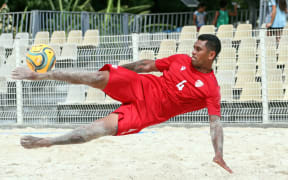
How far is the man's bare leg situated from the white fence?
14.7 feet

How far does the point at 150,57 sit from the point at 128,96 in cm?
423

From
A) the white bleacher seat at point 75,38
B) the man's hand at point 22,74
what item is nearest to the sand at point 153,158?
the man's hand at point 22,74

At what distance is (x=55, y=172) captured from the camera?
18.3 feet

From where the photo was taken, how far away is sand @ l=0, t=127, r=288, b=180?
5457 mm

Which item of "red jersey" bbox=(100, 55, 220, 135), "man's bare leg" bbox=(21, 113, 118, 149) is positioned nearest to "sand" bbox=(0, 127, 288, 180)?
"red jersey" bbox=(100, 55, 220, 135)

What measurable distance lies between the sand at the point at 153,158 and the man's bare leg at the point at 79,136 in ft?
4.06

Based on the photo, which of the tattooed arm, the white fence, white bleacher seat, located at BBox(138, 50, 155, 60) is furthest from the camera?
white bleacher seat, located at BBox(138, 50, 155, 60)

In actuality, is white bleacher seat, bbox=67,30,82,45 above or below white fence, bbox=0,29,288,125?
above

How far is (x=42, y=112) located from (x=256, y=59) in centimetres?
458

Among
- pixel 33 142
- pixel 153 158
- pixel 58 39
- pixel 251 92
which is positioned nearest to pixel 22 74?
pixel 33 142

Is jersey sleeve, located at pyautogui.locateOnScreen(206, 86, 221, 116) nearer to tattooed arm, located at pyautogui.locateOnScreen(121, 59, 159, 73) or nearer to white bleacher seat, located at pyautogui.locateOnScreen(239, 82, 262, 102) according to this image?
Answer: tattooed arm, located at pyautogui.locateOnScreen(121, 59, 159, 73)

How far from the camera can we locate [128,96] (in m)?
4.48

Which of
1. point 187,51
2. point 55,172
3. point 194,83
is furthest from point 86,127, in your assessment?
point 187,51

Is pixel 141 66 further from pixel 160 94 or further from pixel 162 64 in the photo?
pixel 160 94
